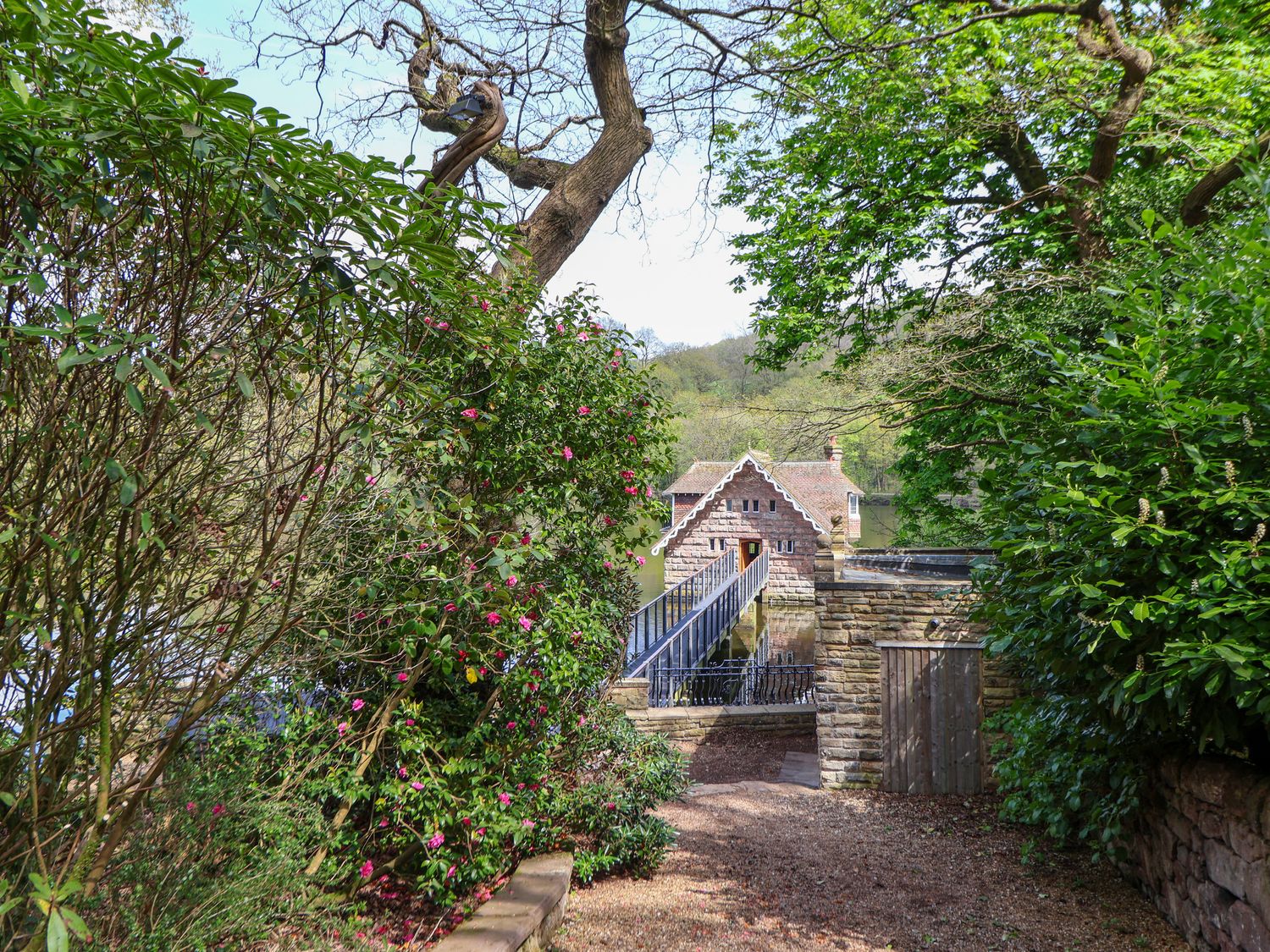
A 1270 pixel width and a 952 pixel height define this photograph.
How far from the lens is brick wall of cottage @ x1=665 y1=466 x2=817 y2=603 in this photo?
23.1 m

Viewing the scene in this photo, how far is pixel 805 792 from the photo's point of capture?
24.9ft

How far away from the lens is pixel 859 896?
184 inches

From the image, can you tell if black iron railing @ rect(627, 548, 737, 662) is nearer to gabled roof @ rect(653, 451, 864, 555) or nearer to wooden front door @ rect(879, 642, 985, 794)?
wooden front door @ rect(879, 642, 985, 794)

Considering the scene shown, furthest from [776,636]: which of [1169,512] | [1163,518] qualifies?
[1163,518]

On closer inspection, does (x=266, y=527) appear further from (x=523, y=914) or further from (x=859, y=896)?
(x=859, y=896)

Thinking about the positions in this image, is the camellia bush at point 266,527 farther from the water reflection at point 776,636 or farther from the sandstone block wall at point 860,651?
the water reflection at point 776,636

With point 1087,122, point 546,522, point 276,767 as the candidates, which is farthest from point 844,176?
point 276,767

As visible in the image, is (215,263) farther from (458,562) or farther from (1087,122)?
(1087,122)

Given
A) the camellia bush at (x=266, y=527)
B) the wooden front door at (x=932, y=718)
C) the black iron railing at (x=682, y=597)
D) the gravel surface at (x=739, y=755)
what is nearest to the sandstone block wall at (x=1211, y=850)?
the camellia bush at (x=266, y=527)

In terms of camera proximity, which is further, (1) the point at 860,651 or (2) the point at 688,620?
(2) the point at 688,620

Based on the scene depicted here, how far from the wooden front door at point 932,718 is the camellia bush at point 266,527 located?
11.6ft

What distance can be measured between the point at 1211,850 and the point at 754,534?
20154 millimetres

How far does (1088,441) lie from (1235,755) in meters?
1.53

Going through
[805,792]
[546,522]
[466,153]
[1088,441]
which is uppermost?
[466,153]
